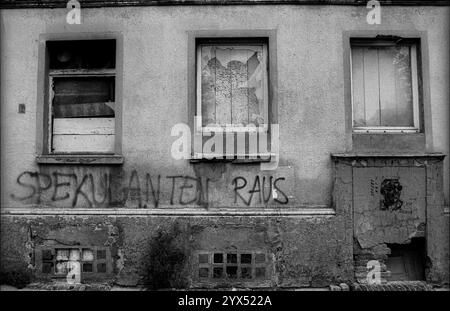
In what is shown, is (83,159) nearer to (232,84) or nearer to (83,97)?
(83,97)

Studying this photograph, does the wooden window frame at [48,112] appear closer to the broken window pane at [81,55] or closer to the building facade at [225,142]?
the building facade at [225,142]

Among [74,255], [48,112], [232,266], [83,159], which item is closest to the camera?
[232,266]

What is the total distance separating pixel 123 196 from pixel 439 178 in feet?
14.0

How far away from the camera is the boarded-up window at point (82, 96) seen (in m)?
6.47

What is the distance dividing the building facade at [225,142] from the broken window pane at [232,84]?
0.02 meters

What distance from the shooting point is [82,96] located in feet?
21.5

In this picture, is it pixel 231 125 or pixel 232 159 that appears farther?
pixel 231 125

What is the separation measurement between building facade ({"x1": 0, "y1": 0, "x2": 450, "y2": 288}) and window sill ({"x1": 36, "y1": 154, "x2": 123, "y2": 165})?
0.02 m

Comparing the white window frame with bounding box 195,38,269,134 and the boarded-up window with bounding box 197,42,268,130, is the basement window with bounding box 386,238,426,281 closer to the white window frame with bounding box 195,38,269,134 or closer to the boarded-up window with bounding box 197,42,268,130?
the white window frame with bounding box 195,38,269,134

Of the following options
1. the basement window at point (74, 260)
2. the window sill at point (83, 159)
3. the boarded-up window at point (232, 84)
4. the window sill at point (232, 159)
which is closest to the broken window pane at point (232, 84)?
the boarded-up window at point (232, 84)

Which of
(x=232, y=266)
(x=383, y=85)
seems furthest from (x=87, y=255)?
(x=383, y=85)
